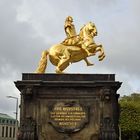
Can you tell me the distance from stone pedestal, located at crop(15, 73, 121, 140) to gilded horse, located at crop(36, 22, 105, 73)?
4.85ft

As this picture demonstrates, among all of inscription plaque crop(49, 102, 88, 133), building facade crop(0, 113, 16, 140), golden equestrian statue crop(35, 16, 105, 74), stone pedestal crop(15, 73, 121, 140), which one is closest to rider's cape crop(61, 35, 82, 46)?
golden equestrian statue crop(35, 16, 105, 74)

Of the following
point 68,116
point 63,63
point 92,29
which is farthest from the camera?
point 92,29

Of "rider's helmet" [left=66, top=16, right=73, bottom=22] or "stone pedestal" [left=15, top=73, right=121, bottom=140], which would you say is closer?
"stone pedestal" [left=15, top=73, right=121, bottom=140]

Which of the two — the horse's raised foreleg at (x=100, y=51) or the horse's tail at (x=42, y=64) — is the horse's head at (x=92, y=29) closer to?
the horse's raised foreleg at (x=100, y=51)

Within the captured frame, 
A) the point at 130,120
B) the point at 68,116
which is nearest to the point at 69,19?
the point at 68,116

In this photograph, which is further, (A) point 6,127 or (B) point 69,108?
(A) point 6,127

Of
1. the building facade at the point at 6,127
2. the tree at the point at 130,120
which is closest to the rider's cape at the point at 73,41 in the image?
the tree at the point at 130,120

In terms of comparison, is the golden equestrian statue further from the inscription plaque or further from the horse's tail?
the inscription plaque

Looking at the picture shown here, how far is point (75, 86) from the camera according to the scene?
24.3 m

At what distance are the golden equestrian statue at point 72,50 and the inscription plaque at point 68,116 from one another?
242 centimetres

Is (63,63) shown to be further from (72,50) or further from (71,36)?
(71,36)

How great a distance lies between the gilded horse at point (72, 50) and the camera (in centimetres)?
2562

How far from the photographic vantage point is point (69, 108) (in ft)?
78.6

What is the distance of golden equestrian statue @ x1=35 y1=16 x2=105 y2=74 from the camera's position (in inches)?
1008
